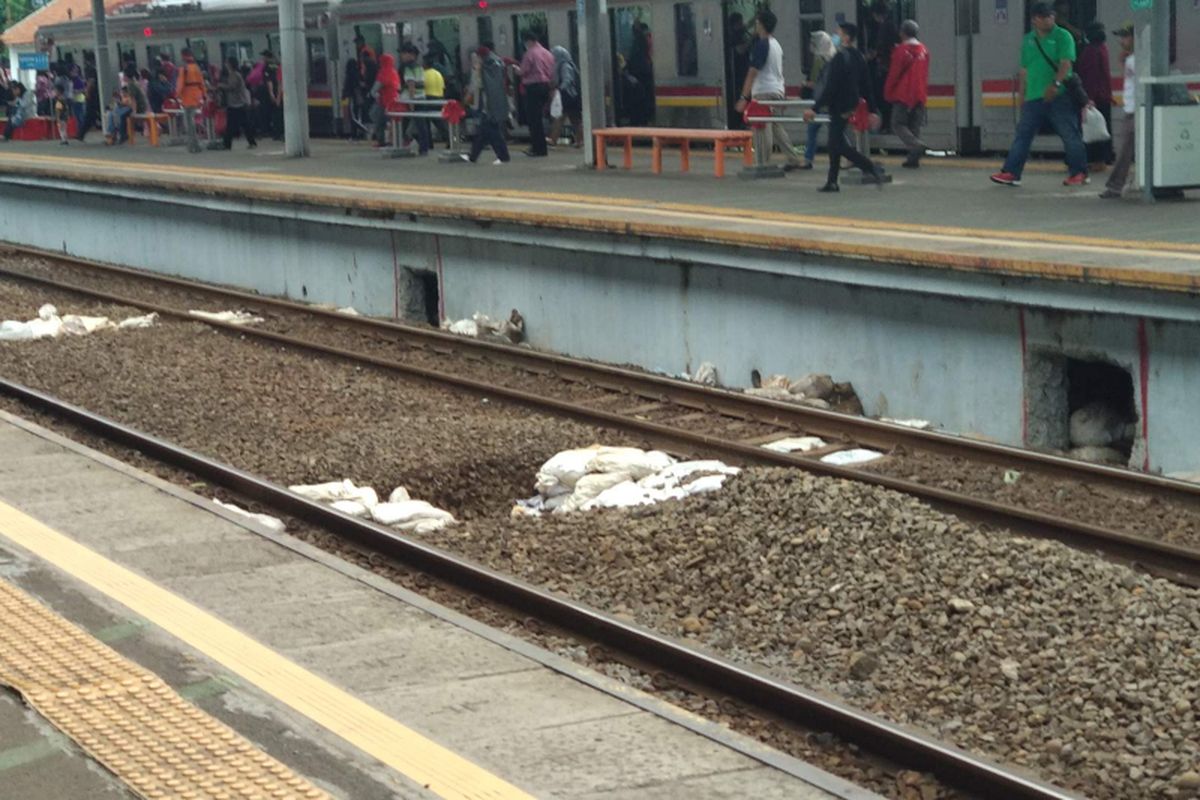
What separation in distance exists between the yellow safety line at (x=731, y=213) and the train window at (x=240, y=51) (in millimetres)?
11247

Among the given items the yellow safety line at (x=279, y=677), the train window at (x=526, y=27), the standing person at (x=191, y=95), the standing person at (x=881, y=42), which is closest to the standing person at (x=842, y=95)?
the standing person at (x=881, y=42)

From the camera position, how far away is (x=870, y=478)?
29.8ft

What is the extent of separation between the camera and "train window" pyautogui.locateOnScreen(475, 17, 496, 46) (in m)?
29.1

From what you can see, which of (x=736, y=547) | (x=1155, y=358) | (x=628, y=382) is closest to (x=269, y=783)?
(x=736, y=547)

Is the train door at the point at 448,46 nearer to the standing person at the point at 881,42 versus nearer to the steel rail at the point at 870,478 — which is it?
the standing person at the point at 881,42

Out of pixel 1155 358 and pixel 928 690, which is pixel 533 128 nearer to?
pixel 1155 358

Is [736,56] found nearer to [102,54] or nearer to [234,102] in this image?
[234,102]

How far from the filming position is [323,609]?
647 centimetres

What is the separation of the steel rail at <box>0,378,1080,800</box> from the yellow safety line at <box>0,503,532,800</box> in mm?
1331

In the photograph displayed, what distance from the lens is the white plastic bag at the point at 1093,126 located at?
1600cm

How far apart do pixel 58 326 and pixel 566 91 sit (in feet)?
39.2

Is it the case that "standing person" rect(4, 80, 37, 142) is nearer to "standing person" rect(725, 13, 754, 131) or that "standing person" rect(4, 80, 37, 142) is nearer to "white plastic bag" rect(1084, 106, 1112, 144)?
"standing person" rect(725, 13, 754, 131)

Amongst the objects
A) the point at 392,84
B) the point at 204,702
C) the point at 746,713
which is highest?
the point at 392,84

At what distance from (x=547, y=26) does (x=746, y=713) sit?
2293 centimetres
